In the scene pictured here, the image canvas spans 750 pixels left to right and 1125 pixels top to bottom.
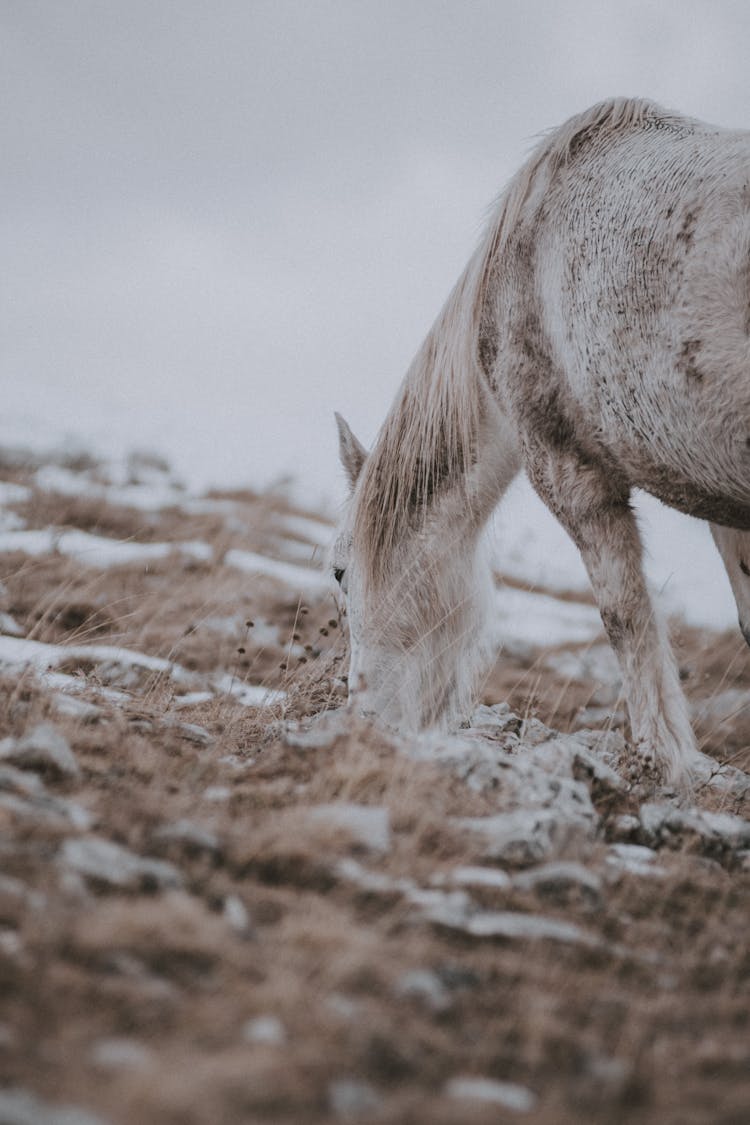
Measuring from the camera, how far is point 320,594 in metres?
9.16

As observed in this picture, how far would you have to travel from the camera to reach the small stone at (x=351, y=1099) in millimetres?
1193

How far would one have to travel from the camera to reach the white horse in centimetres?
287

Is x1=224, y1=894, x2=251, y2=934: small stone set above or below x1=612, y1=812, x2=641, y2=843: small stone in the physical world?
below

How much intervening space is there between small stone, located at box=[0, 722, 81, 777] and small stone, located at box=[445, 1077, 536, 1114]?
1498 millimetres

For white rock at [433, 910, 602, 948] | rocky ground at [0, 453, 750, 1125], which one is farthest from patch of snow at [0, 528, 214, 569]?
white rock at [433, 910, 602, 948]

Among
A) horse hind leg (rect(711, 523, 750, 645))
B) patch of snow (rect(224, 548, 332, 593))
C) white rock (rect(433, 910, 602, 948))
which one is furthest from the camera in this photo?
patch of snow (rect(224, 548, 332, 593))

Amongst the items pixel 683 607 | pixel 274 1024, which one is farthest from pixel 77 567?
pixel 683 607

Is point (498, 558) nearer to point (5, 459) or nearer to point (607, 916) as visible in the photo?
point (607, 916)

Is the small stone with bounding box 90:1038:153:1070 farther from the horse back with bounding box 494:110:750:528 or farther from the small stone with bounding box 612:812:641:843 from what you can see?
the horse back with bounding box 494:110:750:528

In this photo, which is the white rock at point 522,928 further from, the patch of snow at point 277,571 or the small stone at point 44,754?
the patch of snow at point 277,571

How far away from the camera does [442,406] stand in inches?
164

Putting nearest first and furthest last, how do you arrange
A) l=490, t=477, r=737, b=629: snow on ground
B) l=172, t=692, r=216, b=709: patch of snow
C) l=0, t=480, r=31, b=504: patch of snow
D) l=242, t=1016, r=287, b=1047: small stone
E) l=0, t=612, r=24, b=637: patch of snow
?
l=242, t=1016, r=287, b=1047: small stone < l=172, t=692, r=216, b=709: patch of snow < l=0, t=612, r=24, b=637: patch of snow < l=0, t=480, r=31, b=504: patch of snow < l=490, t=477, r=737, b=629: snow on ground

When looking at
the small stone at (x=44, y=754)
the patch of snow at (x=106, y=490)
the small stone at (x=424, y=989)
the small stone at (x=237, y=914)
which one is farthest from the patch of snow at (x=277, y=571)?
the small stone at (x=424, y=989)

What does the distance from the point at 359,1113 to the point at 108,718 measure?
232 centimetres
